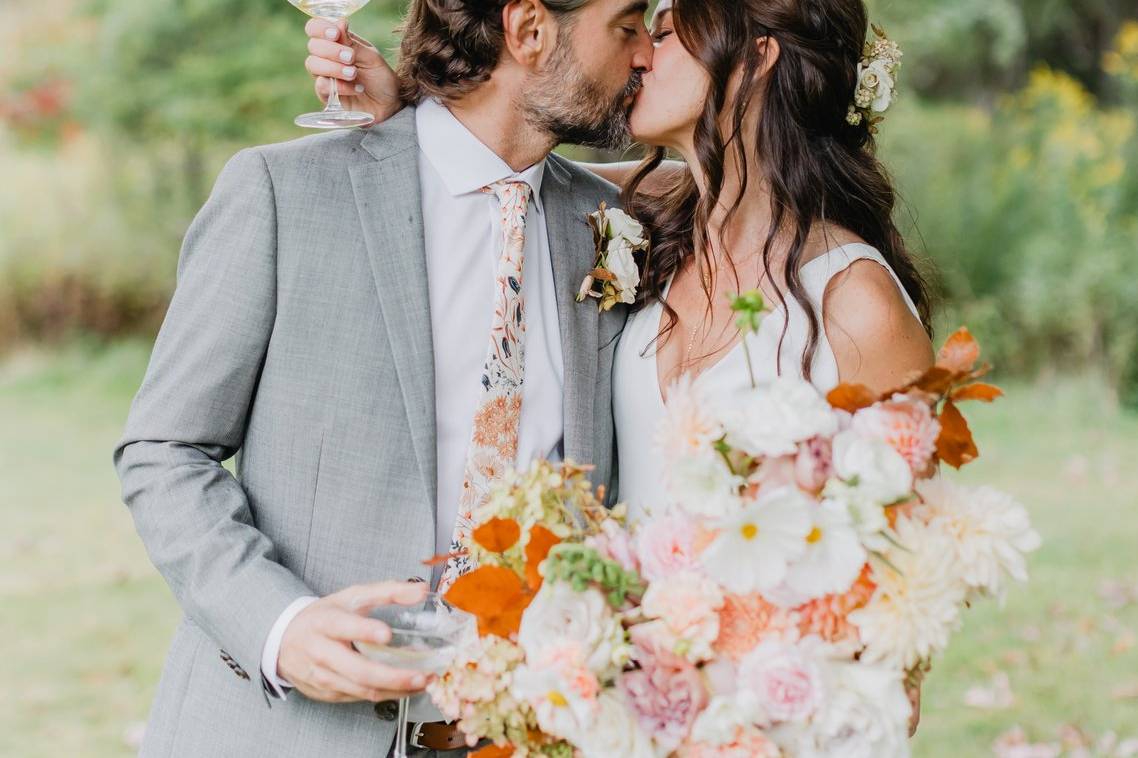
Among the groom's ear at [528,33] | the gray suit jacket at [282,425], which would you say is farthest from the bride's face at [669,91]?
the gray suit jacket at [282,425]

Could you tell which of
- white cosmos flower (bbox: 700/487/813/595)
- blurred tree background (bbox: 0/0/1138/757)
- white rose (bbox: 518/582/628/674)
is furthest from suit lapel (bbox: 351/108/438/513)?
blurred tree background (bbox: 0/0/1138/757)

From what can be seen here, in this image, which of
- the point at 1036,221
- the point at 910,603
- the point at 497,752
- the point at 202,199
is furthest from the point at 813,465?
the point at 202,199

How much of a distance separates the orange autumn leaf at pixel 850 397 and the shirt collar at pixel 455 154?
1022 millimetres

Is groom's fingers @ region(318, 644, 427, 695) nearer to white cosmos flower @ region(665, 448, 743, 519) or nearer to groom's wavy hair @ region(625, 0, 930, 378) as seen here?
white cosmos flower @ region(665, 448, 743, 519)

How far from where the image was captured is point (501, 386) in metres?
2.16

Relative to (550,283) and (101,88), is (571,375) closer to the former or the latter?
(550,283)

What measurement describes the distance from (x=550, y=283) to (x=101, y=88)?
755 centimetres

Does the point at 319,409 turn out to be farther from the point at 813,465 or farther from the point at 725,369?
the point at 813,465

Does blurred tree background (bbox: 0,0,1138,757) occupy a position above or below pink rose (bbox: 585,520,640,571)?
below

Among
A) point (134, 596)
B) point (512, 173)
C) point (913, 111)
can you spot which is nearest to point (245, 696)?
point (512, 173)

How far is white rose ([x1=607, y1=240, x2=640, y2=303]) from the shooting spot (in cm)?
245

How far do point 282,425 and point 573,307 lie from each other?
0.62 metres

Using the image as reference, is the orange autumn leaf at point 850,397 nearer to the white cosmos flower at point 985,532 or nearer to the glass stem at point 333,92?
the white cosmos flower at point 985,532

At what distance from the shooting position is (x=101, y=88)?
890 cm
